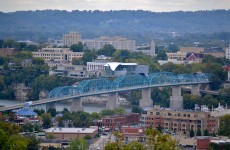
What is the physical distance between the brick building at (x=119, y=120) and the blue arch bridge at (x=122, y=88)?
313 centimetres

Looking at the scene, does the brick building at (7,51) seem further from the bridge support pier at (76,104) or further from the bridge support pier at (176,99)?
the bridge support pier at (76,104)

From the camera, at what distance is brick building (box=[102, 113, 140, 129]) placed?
24688 mm

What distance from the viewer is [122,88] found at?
3186 centimetres

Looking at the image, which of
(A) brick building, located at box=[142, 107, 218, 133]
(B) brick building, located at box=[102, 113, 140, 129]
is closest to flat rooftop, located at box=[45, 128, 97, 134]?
(B) brick building, located at box=[102, 113, 140, 129]

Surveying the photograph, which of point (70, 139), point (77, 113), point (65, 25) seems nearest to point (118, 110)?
point (77, 113)

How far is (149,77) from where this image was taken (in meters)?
33.7

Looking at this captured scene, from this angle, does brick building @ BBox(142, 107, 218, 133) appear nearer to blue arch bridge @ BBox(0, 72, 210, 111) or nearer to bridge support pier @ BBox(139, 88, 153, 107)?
blue arch bridge @ BBox(0, 72, 210, 111)

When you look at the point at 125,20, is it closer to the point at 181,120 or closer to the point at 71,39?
the point at 71,39

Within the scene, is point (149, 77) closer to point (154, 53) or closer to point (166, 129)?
point (166, 129)

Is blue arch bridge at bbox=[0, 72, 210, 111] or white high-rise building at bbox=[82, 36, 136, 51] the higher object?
white high-rise building at bbox=[82, 36, 136, 51]

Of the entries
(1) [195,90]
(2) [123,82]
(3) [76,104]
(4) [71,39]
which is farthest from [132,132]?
(4) [71,39]

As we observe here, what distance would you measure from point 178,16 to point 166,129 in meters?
90.5

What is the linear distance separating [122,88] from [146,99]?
32.6 inches

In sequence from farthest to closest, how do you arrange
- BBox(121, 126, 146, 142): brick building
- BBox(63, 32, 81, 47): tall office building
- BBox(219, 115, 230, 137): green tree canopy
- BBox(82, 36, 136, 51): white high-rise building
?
BBox(82, 36, 136, 51): white high-rise building → BBox(63, 32, 81, 47): tall office building → BBox(219, 115, 230, 137): green tree canopy → BBox(121, 126, 146, 142): brick building
